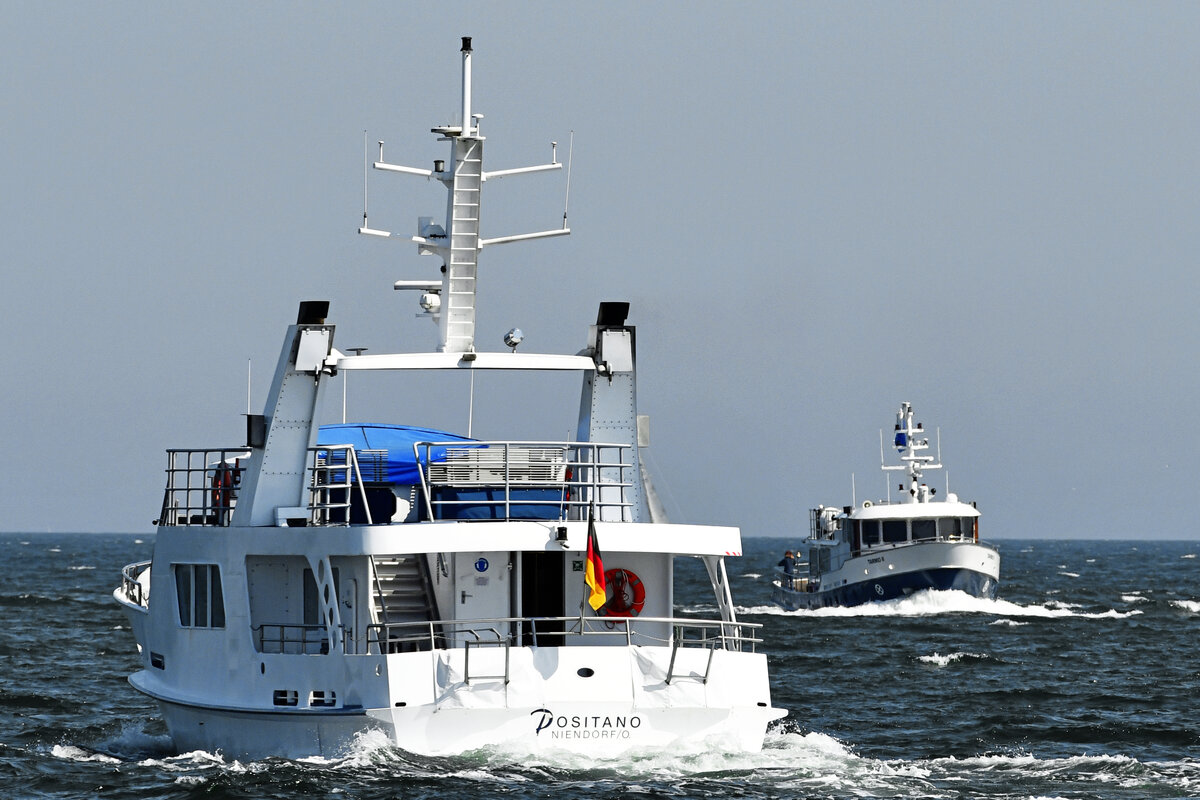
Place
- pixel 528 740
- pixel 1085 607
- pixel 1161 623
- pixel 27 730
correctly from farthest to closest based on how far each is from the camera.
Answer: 1. pixel 1085 607
2. pixel 1161 623
3. pixel 27 730
4. pixel 528 740

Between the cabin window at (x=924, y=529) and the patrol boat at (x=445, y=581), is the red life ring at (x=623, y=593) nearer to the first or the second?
the patrol boat at (x=445, y=581)

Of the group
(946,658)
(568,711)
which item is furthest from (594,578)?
(946,658)

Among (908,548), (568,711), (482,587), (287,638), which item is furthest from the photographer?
(908,548)

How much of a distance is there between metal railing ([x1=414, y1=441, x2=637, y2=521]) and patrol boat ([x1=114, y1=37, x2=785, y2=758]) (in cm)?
4

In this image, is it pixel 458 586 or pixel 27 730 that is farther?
pixel 27 730

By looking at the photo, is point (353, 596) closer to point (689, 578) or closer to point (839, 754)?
point (839, 754)

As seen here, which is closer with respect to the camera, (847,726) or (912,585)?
(847,726)

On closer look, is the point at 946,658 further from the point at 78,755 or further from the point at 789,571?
the point at 789,571

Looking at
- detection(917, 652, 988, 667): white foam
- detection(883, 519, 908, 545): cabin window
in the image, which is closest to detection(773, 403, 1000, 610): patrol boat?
detection(883, 519, 908, 545): cabin window

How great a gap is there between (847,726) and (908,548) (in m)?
32.6

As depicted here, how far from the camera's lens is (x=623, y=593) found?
23.3 m

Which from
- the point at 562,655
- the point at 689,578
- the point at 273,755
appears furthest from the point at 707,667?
the point at 689,578

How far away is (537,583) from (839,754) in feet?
15.4

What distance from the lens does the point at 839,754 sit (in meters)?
24.0
